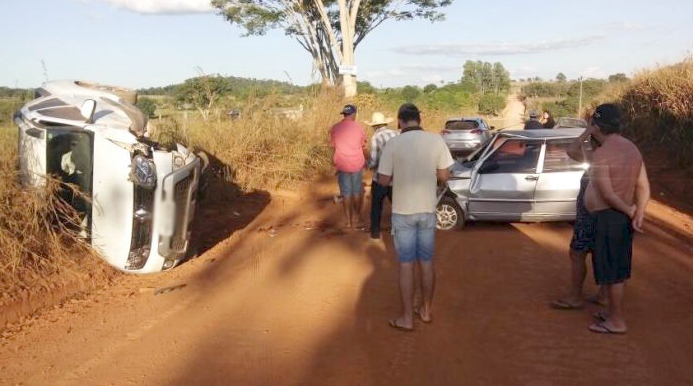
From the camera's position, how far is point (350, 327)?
562 cm

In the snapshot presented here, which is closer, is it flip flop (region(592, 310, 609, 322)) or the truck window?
flip flop (region(592, 310, 609, 322))

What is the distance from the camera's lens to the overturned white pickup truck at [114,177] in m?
6.73

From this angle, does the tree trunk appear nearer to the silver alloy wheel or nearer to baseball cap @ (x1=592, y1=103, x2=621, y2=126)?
the silver alloy wheel

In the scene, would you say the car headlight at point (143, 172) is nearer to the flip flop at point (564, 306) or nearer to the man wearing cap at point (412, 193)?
the man wearing cap at point (412, 193)

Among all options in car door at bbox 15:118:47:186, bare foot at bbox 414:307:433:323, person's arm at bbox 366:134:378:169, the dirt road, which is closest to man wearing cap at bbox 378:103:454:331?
bare foot at bbox 414:307:433:323

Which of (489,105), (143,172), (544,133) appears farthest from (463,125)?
(489,105)

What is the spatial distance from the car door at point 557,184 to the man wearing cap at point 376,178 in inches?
85.4

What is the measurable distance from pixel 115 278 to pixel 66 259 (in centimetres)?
66

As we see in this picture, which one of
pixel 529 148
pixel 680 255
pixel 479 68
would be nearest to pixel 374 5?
pixel 529 148

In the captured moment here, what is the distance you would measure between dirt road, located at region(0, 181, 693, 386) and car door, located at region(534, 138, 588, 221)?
45.6 inches

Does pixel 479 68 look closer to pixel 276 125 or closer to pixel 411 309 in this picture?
pixel 276 125

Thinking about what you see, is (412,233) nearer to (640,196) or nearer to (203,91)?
(640,196)

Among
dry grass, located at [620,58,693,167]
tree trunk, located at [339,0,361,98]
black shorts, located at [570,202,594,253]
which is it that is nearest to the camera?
black shorts, located at [570,202,594,253]

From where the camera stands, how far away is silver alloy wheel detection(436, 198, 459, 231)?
9.66 meters
